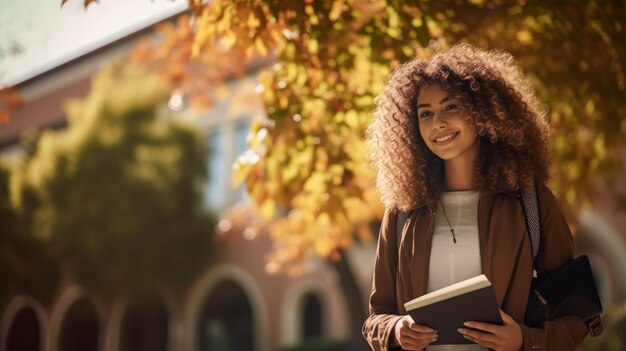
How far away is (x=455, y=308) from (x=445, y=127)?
22.9 inches

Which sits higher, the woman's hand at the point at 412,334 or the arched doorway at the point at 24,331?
the arched doorway at the point at 24,331

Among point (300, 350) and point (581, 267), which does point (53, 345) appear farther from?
point (581, 267)

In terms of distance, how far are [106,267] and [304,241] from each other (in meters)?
9.08

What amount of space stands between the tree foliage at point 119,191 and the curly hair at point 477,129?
13888 mm

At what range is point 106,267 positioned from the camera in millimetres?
15789

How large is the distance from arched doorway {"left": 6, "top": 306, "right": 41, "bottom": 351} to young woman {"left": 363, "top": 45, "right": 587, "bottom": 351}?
18292 millimetres

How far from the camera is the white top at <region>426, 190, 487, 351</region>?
2.17m

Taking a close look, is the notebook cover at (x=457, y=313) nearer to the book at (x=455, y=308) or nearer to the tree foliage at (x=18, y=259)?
the book at (x=455, y=308)

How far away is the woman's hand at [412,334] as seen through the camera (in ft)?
6.72

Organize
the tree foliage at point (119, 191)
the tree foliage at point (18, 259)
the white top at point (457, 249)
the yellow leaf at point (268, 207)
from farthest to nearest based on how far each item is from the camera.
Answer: the tree foliage at point (119, 191)
the tree foliage at point (18, 259)
the yellow leaf at point (268, 207)
the white top at point (457, 249)

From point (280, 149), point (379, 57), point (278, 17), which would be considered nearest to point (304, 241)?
point (280, 149)

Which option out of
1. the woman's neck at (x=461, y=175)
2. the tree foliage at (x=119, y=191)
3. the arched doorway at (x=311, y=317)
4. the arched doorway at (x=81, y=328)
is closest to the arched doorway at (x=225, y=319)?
the tree foliage at (x=119, y=191)

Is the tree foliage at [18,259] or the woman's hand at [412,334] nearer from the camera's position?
the woman's hand at [412,334]

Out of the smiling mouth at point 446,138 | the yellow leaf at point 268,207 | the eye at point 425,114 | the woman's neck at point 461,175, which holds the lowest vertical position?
the woman's neck at point 461,175
